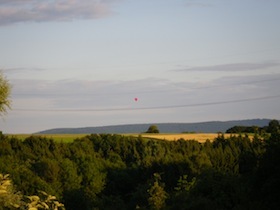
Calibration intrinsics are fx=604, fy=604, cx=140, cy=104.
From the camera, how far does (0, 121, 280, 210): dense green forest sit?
43.1 metres

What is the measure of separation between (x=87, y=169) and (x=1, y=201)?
66080 millimetres

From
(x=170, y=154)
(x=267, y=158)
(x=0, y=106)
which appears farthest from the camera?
(x=170, y=154)

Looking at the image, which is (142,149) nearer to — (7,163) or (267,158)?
(7,163)

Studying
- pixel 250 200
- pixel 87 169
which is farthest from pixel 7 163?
pixel 250 200

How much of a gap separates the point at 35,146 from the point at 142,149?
53.9 feet

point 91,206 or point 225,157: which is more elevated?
point 225,157

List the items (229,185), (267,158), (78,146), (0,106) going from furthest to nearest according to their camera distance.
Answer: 1. (78,146)
2. (229,185)
3. (0,106)
4. (267,158)

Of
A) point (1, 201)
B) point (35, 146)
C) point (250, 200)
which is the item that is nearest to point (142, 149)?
point (35, 146)

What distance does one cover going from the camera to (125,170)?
8006cm

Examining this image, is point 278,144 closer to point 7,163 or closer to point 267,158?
point 267,158

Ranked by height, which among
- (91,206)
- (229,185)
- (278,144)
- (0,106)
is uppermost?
(0,106)

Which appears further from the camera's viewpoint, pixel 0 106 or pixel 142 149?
pixel 142 149

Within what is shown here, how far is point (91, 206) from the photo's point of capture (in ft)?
213

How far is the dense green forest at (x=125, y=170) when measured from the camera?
141 feet
